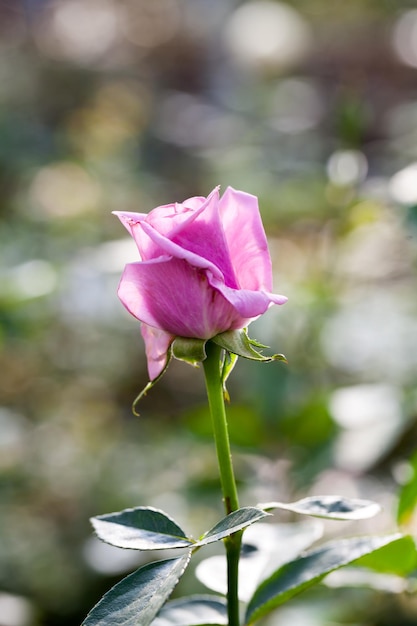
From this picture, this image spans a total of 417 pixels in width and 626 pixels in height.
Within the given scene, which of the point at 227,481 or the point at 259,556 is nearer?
the point at 227,481

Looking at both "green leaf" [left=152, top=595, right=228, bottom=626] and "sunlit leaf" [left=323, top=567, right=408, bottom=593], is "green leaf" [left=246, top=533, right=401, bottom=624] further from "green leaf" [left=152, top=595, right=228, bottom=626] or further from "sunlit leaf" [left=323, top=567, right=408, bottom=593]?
"sunlit leaf" [left=323, top=567, right=408, bottom=593]

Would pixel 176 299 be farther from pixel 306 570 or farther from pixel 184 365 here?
pixel 184 365

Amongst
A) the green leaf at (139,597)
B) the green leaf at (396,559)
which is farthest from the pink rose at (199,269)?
the green leaf at (396,559)

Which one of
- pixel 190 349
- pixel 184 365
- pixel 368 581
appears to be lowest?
pixel 368 581

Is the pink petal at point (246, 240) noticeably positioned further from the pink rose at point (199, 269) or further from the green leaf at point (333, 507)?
the green leaf at point (333, 507)

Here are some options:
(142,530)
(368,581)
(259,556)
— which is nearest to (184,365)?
(368,581)

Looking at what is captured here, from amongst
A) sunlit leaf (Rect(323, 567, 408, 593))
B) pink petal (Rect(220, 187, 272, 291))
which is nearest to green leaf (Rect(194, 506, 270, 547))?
pink petal (Rect(220, 187, 272, 291))
